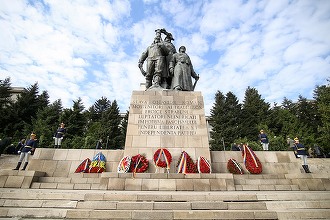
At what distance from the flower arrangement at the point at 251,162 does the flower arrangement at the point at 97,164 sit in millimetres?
6309

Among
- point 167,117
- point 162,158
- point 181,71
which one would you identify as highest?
point 181,71

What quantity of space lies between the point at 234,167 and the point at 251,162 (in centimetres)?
Result: 87

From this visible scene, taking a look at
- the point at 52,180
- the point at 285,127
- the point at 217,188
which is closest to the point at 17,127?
the point at 52,180

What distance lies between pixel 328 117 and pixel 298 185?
24977 millimetres

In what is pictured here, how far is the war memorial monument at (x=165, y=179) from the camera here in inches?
174

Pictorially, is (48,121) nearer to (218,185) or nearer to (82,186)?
(82,186)

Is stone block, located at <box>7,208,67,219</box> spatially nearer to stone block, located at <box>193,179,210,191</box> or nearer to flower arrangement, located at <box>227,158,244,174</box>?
stone block, located at <box>193,179,210,191</box>

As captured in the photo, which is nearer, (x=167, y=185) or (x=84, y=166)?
(x=167, y=185)

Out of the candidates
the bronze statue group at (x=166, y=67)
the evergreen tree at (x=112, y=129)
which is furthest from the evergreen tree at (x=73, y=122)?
the bronze statue group at (x=166, y=67)

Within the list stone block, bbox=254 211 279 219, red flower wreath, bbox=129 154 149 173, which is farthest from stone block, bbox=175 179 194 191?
stone block, bbox=254 211 279 219

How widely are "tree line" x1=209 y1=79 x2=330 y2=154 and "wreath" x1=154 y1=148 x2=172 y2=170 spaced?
84.4ft

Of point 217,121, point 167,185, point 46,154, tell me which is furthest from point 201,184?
point 217,121

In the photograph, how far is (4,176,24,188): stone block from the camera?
662 centimetres

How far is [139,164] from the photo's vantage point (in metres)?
8.11
